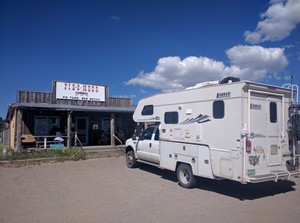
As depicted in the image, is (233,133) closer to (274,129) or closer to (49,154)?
(274,129)

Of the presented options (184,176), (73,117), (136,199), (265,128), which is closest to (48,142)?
(73,117)

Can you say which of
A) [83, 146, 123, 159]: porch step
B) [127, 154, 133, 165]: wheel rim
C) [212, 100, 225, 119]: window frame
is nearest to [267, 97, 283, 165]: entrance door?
[212, 100, 225, 119]: window frame

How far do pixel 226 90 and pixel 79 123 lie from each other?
14.8 meters

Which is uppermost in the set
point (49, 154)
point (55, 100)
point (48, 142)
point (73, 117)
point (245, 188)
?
point (55, 100)

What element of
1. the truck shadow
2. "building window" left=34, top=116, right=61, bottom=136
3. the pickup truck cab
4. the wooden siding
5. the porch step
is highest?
the wooden siding

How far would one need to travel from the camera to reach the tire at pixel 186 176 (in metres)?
7.77

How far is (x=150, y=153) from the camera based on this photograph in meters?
9.88

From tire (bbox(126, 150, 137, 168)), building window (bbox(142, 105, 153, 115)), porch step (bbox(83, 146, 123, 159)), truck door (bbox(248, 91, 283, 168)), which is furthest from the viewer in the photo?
porch step (bbox(83, 146, 123, 159))

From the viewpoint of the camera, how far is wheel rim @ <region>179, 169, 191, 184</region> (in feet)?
26.2

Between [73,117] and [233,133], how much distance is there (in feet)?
48.9

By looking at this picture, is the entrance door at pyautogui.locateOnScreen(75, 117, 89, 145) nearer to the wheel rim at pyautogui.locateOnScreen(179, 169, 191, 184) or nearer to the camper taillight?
the wheel rim at pyautogui.locateOnScreen(179, 169, 191, 184)

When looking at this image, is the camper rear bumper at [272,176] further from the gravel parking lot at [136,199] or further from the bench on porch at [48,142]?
the bench on porch at [48,142]

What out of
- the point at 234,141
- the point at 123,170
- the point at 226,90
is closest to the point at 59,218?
the point at 234,141

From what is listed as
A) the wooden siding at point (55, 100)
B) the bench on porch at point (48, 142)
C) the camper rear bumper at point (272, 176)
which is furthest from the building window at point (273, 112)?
the wooden siding at point (55, 100)
